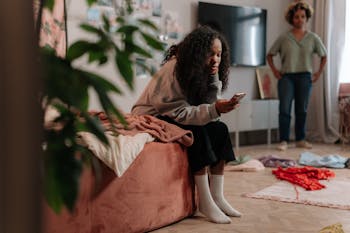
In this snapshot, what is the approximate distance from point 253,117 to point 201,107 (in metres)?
3.06

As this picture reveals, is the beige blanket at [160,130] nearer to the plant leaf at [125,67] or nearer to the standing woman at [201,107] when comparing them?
the standing woman at [201,107]

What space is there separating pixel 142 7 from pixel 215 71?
7.60 ft

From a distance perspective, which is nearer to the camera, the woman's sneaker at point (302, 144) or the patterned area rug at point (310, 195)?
the patterned area rug at point (310, 195)

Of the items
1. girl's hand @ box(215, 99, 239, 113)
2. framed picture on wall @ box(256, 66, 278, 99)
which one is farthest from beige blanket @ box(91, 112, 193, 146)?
framed picture on wall @ box(256, 66, 278, 99)

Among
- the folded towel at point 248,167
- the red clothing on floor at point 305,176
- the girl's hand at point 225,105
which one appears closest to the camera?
the girl's hand at point 225,105

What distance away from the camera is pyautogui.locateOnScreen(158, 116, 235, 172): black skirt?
1989 mm

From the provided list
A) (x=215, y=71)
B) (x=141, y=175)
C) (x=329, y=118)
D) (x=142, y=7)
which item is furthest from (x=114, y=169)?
(x=329, y=118)

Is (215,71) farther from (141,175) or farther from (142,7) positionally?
(142,7)

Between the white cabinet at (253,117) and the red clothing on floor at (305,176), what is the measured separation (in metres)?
1.55

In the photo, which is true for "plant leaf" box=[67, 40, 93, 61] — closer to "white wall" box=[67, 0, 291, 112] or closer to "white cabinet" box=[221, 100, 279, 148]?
"white wall" box=[67, 0, 291, 112]

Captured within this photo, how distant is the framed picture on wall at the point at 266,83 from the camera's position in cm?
527

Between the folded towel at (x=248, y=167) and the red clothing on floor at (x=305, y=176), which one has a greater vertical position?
the red clothing on floor at (x=305, y=176)

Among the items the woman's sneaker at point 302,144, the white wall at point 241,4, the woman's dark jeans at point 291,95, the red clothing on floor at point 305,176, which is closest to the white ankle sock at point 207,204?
the red clothing on floor at point 305,176

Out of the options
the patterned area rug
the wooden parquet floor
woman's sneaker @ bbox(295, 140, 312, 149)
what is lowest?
woman's sneaker @ bbox(295, 140, 312, 149)
